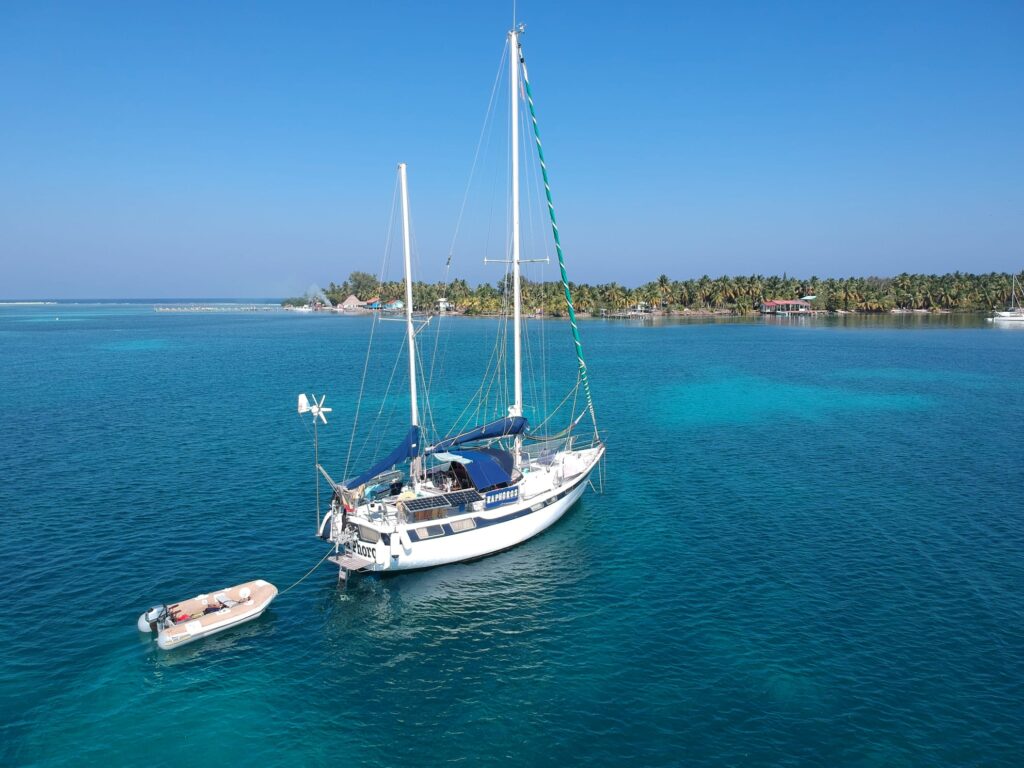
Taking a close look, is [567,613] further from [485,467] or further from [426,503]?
[485,467]

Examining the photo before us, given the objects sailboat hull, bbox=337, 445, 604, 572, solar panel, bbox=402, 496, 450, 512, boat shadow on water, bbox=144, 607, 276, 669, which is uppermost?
solar panel, bbox=402, 496, 450, 512

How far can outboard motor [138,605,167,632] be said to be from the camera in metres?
26.2

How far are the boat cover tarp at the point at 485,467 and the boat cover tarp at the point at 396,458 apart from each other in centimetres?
216

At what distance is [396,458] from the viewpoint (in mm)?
34500

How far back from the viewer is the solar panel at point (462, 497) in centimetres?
3309

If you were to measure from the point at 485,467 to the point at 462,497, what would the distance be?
2418mm

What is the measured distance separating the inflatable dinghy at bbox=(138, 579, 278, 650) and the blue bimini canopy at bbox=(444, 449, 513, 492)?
11.2 metres

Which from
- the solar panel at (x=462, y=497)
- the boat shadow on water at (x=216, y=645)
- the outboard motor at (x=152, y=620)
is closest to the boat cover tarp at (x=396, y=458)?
the solar panel at (x=462, y=497)


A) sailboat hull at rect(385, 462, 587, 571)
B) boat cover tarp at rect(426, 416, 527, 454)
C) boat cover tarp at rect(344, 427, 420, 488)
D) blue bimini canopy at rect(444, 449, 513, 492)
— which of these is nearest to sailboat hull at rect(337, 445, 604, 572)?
sailboat hull at rect(385, 462, 587, 571)

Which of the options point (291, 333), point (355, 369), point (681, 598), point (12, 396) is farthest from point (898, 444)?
point (291, 333)

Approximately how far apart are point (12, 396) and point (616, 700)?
85.8 meters

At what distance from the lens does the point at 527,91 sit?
38.9 m

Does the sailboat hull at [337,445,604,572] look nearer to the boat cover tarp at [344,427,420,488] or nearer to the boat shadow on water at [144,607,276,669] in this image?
the boat cover tarp at [344,427,420,488]

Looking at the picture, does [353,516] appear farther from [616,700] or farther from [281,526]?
[616,700]
